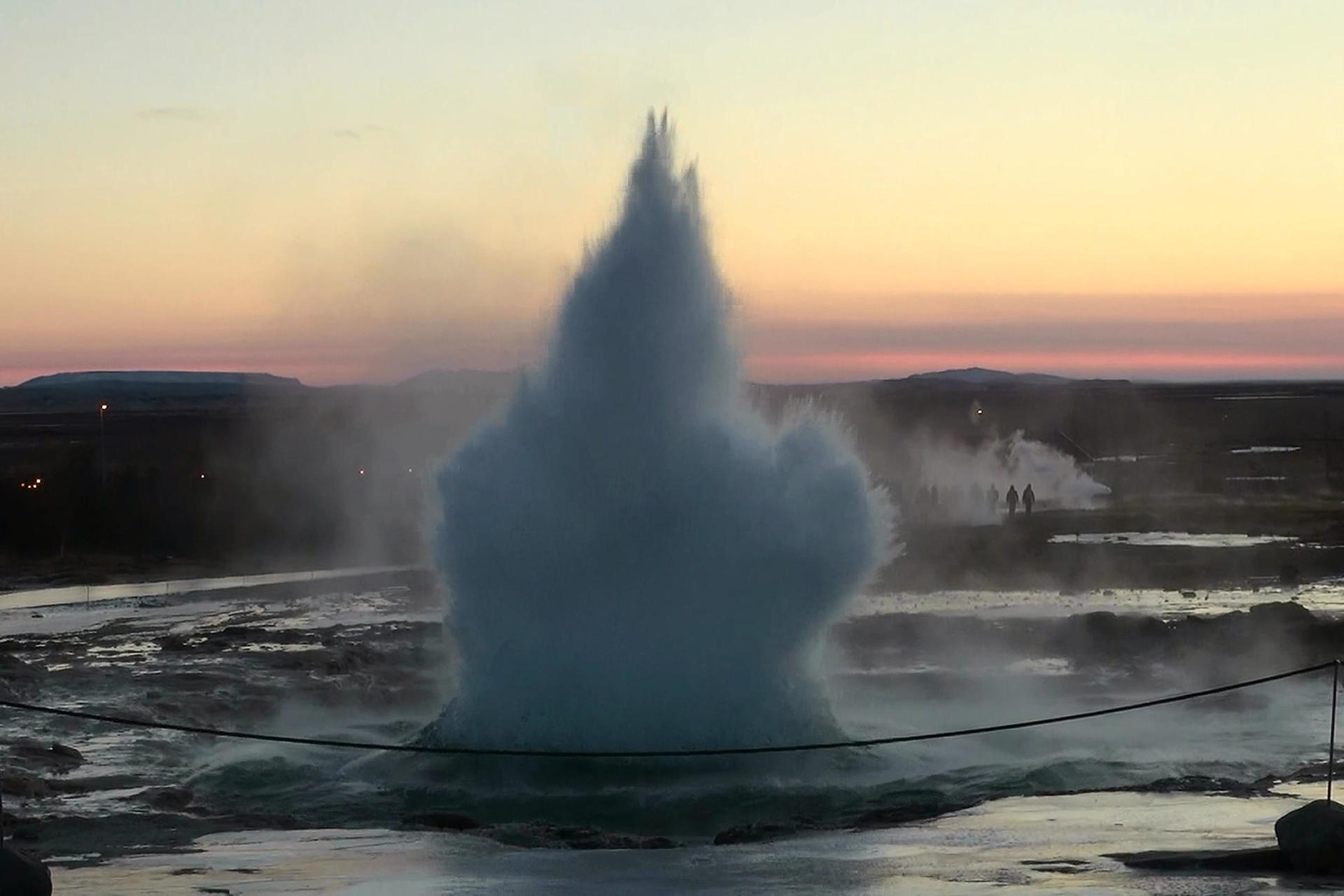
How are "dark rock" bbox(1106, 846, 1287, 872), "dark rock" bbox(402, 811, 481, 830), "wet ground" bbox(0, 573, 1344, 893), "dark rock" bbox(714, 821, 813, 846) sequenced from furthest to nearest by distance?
"dark rock" bbox(402, 811, 481, 830), "dark rock" bbox(714, 821, 813, 846), "wet ground" bbox(0, 573, 1344, 893), "dark rock" bbox(1106, 846, 1287, 872)

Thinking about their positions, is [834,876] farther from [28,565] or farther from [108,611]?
[28,565]

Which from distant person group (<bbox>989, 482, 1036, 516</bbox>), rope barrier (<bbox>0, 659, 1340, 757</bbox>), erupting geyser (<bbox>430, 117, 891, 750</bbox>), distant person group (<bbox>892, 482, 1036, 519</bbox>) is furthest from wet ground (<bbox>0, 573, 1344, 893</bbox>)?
distant person group (<bbox>989, 482, 1036, 516</bbox>)

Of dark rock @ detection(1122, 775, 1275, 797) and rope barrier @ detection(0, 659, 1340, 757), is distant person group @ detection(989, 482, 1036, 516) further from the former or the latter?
dark rock @ detection(1122, 775, 1275, 797)

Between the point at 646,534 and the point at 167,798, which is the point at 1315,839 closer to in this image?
the point at 646,534

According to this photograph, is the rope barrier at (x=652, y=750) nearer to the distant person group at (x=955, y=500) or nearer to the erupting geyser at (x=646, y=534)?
the erupting geyser at (x=646, y=534)

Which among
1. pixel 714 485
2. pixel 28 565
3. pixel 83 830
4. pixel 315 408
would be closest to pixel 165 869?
pixel 83 830

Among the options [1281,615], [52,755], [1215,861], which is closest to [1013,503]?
[1281,615]
